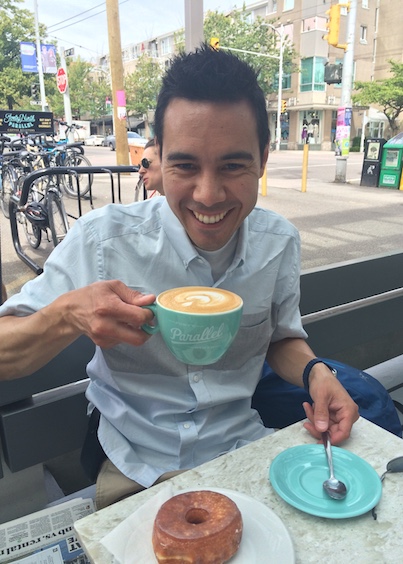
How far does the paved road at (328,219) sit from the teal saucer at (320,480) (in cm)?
211

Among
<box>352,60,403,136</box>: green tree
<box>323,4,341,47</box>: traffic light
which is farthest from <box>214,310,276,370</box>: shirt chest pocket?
<box>352,60,403,136</box>: green tree

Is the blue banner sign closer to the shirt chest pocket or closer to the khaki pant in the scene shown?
the shirt chest pocket

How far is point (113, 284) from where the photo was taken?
1.06m

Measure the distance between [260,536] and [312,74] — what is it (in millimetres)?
31491

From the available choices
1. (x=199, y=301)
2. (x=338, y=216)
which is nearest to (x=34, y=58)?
(x=338, y=216)

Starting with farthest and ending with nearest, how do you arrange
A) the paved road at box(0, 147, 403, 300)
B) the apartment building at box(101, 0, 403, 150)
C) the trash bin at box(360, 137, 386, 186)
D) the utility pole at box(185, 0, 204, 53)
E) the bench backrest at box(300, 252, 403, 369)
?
the trash bin at box(360, 137, 386, 186) < the apartment building at box(101, 0, 403, 150) < the paved road at box(0, 147, 403, 300) < the utility pole at box(185, 0, 204, 53) < the bench backrest at box(300, 252, 403, 369)

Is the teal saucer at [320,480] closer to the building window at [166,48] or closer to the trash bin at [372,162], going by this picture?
the building window at [166,48]

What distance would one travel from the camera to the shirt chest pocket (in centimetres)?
151

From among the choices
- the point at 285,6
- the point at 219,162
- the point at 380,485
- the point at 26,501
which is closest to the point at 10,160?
the point at 26,501

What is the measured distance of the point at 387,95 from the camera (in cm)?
2530

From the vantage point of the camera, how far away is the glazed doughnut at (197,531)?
811mm

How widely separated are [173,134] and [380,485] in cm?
98

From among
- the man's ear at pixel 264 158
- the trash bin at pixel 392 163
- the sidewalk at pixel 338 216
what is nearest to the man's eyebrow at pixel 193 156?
the man's ear at pixel 264 158

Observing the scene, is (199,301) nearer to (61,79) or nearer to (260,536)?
(260,536)
